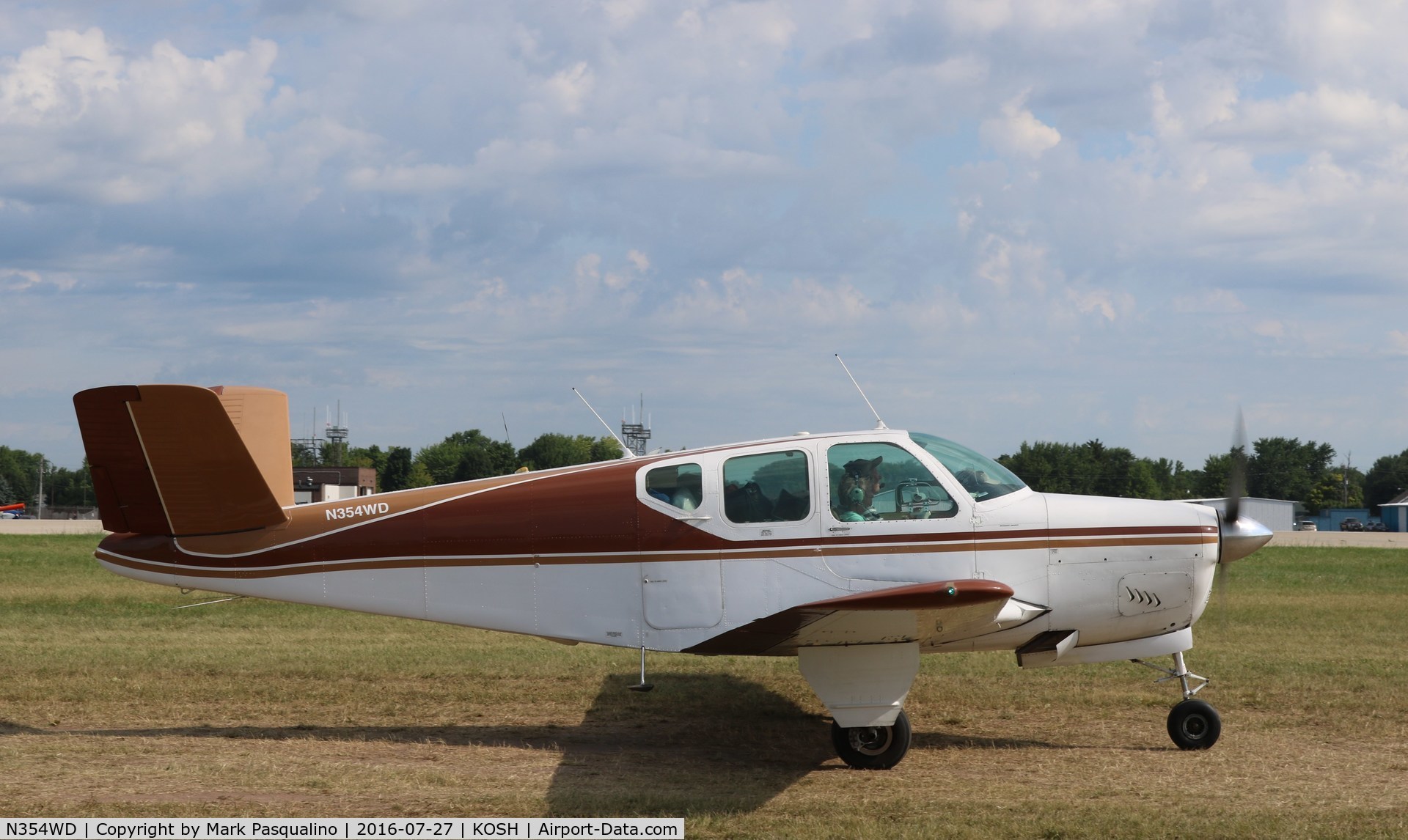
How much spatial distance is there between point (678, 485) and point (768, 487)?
64 centimetres

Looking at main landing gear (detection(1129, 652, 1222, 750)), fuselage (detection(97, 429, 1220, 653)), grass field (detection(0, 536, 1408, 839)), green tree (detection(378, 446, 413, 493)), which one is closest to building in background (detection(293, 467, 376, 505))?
green tree (detection(378, 446, 413, 493))

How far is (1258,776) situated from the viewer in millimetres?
7137

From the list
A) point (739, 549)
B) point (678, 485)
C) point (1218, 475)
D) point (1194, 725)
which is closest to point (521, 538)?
point (678, 485)

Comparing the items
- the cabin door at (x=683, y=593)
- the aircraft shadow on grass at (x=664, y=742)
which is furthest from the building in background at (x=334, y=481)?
the cabin door at (x=683, y=593)

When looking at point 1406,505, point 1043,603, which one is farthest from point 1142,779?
point 1406,505

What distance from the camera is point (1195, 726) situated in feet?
25.8

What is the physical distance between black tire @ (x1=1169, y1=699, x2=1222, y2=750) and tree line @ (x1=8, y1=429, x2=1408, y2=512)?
24.8 m

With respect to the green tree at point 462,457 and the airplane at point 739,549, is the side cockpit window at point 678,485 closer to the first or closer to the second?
the airplane at point 739,549

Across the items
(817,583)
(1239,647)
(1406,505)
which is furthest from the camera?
(1406,505)

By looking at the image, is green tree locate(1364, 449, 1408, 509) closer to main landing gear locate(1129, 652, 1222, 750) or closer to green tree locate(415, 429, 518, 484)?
green tree locate(415, 429, 518, 484)

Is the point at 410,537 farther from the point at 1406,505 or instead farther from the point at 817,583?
the point at 1406,505

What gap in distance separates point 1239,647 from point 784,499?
740 centimetres

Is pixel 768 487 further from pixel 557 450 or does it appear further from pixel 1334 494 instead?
pixel 1334 494

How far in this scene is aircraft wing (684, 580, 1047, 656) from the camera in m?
6.38
